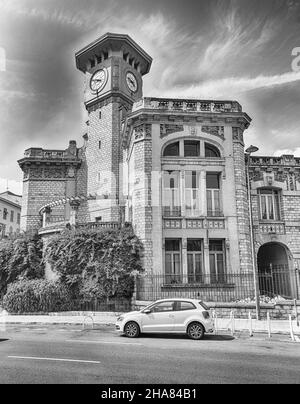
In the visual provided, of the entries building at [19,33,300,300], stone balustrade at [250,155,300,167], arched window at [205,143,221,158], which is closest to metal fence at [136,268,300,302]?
building at [19,33,300,300]

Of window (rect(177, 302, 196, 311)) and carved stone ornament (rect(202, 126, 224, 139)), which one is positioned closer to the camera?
window (rect(177, 302, 196, 311))

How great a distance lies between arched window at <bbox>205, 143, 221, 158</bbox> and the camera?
24266 mm

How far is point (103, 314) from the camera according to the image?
20078 millimetres

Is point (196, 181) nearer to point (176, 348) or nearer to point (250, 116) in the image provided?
point (250, 116)

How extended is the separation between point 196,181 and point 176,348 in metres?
13.9

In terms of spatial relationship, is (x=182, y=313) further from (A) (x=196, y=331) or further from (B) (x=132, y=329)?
(B) (x=132, y=329)

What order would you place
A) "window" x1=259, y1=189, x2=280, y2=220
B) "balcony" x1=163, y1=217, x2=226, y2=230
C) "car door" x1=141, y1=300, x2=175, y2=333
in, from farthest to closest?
"window" x1=259, y1=189, x2=280, y2=220 < "balcony" x1=163, y1=217, x2=226, y2=230 < "car door" x1=141, y1=300, x2=175, y2=333

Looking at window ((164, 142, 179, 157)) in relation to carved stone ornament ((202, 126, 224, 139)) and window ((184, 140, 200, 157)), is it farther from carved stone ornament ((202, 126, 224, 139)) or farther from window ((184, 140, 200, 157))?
carved stone ornament ((202, 126, 224, 139))

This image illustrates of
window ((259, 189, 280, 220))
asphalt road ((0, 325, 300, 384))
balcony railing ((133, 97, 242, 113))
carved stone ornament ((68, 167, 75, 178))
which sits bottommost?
asphalt road ((0, 325, 300, 384))

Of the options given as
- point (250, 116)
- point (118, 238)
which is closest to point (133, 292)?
point (118, 238)

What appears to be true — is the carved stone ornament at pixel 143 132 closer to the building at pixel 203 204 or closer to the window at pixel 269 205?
the building at pixel 203 204

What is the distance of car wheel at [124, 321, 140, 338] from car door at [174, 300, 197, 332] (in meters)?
1.49

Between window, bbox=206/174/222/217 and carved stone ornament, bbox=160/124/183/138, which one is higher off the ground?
carved stone ornament, bbox=160/124/183/138

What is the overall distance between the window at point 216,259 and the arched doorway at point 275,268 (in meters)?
3.08
